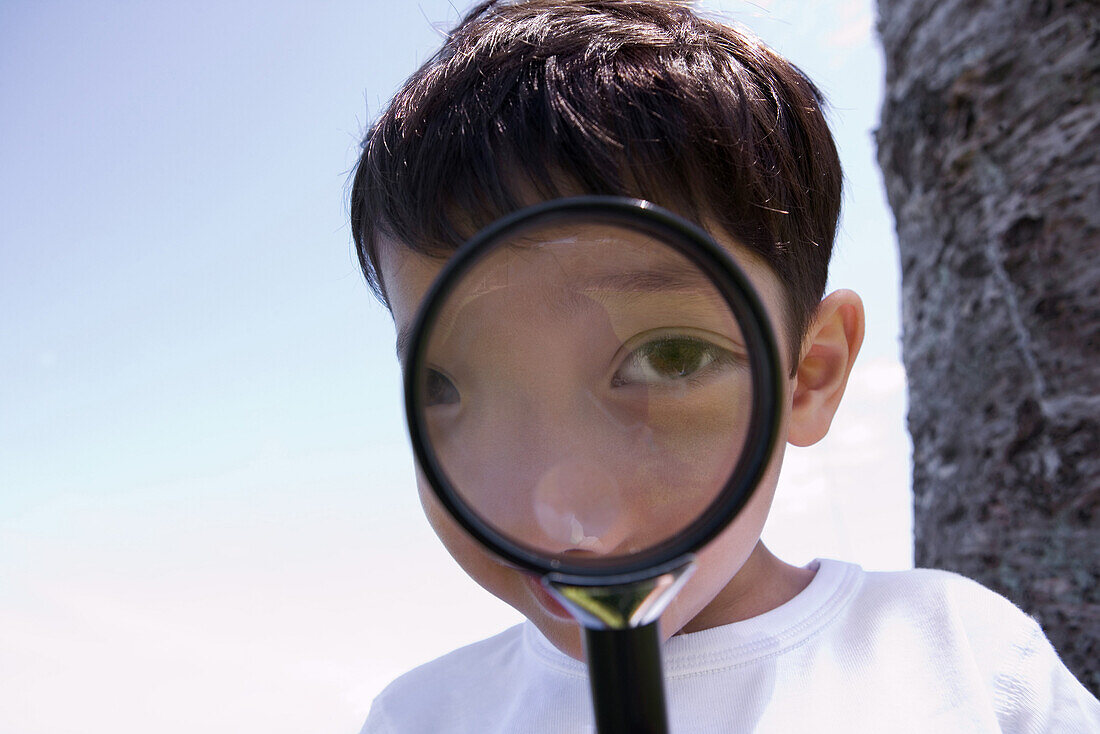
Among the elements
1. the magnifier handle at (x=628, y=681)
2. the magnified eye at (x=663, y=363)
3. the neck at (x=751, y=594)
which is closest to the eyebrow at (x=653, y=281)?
the magnified eye at (x=663, y=363)

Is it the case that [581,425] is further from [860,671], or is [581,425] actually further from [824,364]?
[860,671]

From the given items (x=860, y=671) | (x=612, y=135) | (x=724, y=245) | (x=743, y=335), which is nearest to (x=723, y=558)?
(x=860, y=671)

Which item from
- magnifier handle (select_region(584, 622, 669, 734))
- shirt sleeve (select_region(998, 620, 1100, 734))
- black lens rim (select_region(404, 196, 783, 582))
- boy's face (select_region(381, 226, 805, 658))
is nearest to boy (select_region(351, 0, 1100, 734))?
shirt sleeve (select_region(998, 620, 1100, 734))

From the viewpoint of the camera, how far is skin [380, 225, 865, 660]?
1772 millimetres

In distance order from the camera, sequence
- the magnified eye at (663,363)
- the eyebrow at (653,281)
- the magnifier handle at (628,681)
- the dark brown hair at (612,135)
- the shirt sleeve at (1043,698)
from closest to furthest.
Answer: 1. the magnifier handle at (628,681)
2. the eyebrow at (653,281)
3. the magnified eye at (663,363)
4. the dark brown hair at (612,135)
5. the shirt sleeve at (1043,698)

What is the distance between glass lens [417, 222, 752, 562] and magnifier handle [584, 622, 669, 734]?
0.21m

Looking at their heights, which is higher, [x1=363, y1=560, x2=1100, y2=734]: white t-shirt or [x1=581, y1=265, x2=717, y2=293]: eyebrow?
[x1=581, y1=265, x2=717, y2=293]: eyebrow

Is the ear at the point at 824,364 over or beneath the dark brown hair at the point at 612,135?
beneath

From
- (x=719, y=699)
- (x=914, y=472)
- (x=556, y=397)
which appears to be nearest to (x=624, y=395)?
(x=556, y=397)

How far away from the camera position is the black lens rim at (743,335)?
3.62 feet

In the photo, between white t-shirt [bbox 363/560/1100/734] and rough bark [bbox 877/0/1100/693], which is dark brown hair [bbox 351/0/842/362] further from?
white t-shirt [bbox 363/560/1100/734]

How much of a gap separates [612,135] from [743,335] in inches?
25.9

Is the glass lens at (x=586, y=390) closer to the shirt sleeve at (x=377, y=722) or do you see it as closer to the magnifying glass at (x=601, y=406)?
the magnifying glass at (x=601, y=406)

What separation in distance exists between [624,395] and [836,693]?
936 millimetres
